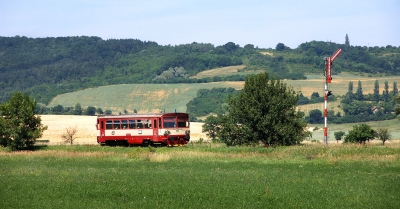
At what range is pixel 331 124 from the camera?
148 meters

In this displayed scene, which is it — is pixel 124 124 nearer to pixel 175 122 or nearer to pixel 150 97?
pixel 175 122

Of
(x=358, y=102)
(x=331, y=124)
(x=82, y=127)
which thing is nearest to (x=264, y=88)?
(x=82, y=127)

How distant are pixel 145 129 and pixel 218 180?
2484 cm

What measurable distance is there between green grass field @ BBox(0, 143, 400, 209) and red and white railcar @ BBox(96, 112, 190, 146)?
8038mm

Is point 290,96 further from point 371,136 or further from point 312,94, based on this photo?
point 312,94

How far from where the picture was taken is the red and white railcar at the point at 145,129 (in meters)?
50.8

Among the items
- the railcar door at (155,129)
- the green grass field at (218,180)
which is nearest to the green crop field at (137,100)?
the railcar door at (155,129)

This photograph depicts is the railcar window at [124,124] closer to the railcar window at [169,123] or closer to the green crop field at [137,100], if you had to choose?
the railcar window at [169,123]

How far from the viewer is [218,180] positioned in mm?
27078

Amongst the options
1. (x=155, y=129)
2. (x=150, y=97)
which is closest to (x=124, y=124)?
(x=155, y=129)

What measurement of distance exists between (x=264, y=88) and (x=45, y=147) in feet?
64.3

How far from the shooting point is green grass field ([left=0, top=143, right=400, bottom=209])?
21.7 metres

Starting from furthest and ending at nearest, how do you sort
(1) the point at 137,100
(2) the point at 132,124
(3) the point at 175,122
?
(1) the point at 137,100, (2) the point at 132,124, (3) the point at 175,122

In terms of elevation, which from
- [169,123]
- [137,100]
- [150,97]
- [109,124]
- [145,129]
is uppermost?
[150,97]
